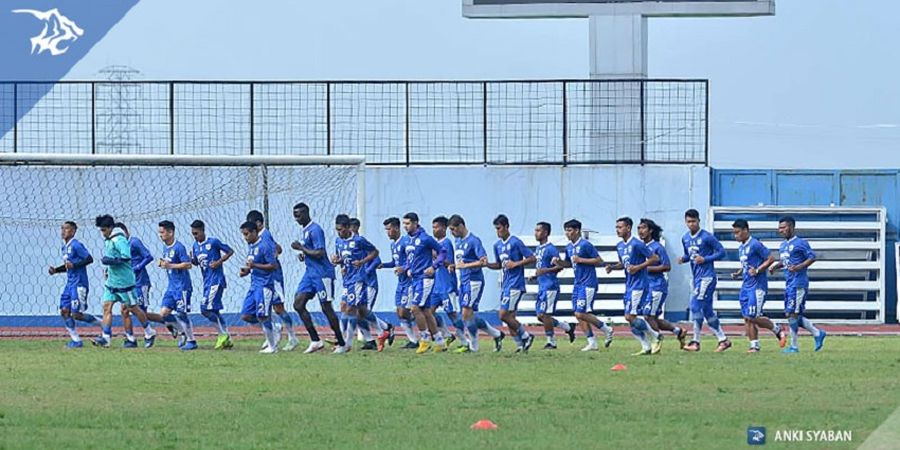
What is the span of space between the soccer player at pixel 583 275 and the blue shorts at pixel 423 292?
6.24ft

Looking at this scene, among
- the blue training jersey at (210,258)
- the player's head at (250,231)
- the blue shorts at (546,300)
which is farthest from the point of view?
the blue training jersey at (210,258)

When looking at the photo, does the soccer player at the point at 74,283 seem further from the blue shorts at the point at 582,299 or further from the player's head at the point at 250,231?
the blue shorts at the point at 582,299

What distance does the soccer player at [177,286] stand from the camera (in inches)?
1018

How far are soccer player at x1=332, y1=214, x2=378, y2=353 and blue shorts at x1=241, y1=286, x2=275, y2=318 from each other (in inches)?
45.2

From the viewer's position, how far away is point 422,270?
24781 millimetres

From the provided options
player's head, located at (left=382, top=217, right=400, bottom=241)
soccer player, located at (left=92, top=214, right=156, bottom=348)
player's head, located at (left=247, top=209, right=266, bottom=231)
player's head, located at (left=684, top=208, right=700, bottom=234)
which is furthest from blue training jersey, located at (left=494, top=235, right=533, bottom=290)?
soccer player, located at (left=92, top=214, right=156, bottom=348)

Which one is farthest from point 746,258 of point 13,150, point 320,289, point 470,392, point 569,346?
point 13,150

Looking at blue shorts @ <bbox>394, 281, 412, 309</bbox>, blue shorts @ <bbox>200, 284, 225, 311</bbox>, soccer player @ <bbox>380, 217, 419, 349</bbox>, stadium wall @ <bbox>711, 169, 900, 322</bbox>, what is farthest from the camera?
stadium wall @ <bbox>711, 169, 900, 322</bbox>

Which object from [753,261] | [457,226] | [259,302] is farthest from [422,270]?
[753,261]

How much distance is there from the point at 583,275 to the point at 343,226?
3.55m

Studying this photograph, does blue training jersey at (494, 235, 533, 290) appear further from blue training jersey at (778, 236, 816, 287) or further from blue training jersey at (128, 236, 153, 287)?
blue training jersey at (128, 236, 153, 287)

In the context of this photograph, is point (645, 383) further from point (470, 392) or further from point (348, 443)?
point (348, 443)

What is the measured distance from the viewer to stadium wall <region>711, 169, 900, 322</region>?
3538 centimetres

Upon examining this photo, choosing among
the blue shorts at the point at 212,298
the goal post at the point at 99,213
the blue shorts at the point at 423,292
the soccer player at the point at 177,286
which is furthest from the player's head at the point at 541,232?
the goal post at the point at 99,213
